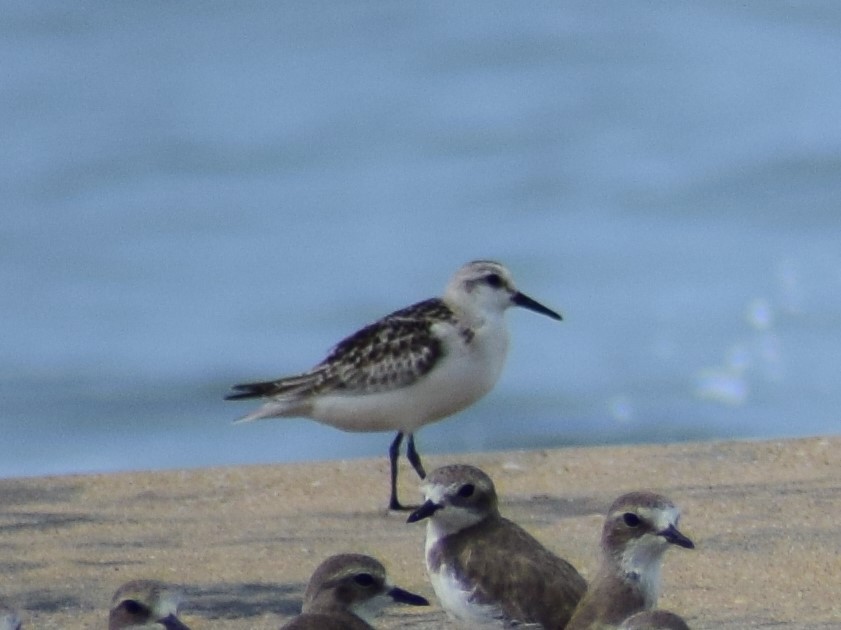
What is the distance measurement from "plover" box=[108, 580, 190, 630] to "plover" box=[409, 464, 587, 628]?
34.5 inches

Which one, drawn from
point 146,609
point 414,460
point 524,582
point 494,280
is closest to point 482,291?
point 494,280

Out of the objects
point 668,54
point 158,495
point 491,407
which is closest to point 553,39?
point 668,54

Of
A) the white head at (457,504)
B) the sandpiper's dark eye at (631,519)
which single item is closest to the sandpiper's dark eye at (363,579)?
the white head at (457,504)

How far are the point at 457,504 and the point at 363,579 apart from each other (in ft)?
1.82

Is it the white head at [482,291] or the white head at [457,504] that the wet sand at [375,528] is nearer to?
the white head at [457,504]

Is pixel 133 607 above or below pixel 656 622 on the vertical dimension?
above

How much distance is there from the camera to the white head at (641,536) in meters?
5.80

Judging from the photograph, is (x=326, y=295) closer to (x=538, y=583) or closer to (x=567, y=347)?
(x=567, y=347)

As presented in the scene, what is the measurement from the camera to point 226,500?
28.1 feet

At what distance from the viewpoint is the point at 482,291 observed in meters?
8.83

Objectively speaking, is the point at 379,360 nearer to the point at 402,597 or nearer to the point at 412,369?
the point at 412,369

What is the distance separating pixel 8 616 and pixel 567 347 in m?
11.8

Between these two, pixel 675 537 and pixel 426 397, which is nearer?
pixel 675 537

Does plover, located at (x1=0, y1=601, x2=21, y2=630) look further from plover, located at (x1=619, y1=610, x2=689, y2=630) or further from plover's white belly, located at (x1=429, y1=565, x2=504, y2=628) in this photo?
plover, located at (x1=619, y1=610, x2=689, y2=630)
